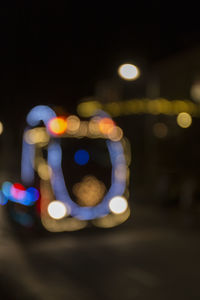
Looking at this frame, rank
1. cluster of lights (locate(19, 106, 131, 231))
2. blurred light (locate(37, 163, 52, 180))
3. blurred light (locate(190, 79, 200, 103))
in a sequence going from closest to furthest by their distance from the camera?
cluster of lights (locate(19, 106, 131, 231)) → blurred light (locate(37, 163, 52, 180)) → blurred light (locate(190, 79, 200, 103))

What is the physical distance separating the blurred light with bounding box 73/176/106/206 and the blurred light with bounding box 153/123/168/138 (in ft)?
24.9

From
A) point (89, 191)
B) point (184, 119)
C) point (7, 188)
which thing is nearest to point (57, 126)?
point (89, 191)

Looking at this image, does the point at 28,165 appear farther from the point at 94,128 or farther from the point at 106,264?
the point at 106,264

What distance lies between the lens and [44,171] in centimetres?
905

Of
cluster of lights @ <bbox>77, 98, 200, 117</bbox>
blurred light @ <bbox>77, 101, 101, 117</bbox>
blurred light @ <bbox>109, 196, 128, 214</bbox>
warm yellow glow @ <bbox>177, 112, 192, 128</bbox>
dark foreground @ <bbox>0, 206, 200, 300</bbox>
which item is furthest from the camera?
blurred light @ <bbox>77, 101, 101, 117</bbox>

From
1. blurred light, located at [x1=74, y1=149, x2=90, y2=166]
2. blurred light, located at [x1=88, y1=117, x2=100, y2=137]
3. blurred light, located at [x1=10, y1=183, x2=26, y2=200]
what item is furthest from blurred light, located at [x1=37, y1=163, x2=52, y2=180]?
blurred light, located at [x1=88, y1=117, x2=100, y2=137]

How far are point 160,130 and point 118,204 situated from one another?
7.87m

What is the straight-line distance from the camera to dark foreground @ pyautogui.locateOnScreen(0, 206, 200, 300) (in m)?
5.69

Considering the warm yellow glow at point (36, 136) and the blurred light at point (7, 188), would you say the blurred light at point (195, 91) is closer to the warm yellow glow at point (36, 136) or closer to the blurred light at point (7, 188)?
the warm yellow glow at point (36, 136)

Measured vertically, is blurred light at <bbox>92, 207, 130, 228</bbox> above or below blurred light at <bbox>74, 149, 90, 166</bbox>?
below

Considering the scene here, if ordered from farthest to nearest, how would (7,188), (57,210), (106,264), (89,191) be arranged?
1. (7,188)
2. (89,191)
3. (57,210)
4. (106,264)

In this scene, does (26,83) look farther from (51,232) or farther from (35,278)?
(35,278)

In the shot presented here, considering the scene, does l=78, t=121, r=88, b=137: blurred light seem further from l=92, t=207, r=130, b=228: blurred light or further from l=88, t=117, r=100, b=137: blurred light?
l=92, t=207, r=130, b=228: blurred light

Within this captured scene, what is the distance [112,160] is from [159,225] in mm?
1941
